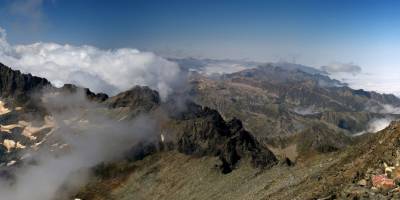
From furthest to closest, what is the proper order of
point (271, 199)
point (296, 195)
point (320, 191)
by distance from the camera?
1. point (271, 199)
2. point (296, 195)
3. point (320, 191)

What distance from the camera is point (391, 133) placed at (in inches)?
5699

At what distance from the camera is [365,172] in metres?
121

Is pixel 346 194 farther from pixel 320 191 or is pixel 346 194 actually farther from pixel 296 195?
pixel 296 195

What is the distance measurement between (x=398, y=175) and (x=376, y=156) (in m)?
18.6

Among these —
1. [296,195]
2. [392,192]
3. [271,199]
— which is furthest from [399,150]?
[271,199]

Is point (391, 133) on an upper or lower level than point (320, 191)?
upper

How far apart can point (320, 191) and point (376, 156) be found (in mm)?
20391

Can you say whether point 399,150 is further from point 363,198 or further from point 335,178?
point 335,178

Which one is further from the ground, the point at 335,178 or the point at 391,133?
the point at 391,133

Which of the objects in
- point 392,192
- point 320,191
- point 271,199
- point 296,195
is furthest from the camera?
point 271,199

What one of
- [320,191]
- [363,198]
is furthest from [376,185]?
[320,191]

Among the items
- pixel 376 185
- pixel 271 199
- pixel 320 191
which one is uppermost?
pixel 376 185

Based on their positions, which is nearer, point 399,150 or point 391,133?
point 399,150

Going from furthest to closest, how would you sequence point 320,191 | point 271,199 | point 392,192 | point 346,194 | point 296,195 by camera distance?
point 271,199, point 296,195, point 320,191, point 346,194, point 392,192
